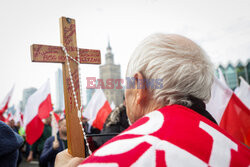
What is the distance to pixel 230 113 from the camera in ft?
10.1

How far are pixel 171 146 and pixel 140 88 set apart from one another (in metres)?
0.34

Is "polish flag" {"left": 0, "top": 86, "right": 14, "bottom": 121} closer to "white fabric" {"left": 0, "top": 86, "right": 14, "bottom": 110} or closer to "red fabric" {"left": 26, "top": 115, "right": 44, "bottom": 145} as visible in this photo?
"white fabric" {"left": 0, "top": 86, "right": 14, "bottom": 110}

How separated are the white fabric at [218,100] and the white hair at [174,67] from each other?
2.16 m

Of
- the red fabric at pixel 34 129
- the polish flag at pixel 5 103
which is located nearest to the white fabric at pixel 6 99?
the polish flag at pixel 5 103

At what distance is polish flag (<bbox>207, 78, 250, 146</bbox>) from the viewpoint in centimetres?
298

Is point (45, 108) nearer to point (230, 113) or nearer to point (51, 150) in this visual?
point (51, 150)

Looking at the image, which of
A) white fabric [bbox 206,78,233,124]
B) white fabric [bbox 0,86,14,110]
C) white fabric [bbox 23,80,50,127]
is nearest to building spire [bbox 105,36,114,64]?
white fabric [bbox 0,86,14,110]

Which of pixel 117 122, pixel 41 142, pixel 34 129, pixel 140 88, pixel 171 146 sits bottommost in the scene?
pixel 41 142

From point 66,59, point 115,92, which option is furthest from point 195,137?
point 115,92

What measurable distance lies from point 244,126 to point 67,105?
2618 millimetres

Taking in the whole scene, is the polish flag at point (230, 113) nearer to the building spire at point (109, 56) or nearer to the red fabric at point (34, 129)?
the red fabric at point (34, 129)

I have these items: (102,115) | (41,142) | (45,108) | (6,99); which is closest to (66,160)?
(45,108)

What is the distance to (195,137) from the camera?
0.79 m

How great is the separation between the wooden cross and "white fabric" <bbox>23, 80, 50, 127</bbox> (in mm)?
4126
